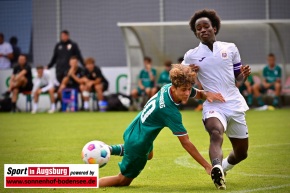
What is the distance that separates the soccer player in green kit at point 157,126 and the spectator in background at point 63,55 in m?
15.8

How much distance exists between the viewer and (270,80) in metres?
22.5

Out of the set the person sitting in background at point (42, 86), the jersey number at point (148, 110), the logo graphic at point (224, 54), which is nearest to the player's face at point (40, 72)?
the person sitting in background at point (42, 86)

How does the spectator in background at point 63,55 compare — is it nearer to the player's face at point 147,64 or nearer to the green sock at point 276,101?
the player's face at point 147,64

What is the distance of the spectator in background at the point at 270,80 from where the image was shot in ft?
73.2

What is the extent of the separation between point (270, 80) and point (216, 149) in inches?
601

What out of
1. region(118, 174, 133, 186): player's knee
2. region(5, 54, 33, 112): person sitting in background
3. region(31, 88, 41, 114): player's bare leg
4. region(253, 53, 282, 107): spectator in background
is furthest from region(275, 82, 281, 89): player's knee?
region(118, 174, 133, 186): player's knee

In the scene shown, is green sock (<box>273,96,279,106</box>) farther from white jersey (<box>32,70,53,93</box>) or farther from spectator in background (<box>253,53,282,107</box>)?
white jersey (<box>32,70,53,93</box>)

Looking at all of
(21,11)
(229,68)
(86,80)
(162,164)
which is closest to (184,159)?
(162,164)

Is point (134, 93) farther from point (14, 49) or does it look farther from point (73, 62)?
point (14, 49)

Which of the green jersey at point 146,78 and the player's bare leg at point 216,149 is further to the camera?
the green jersey at point 146,78

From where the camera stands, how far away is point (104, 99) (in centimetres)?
2347

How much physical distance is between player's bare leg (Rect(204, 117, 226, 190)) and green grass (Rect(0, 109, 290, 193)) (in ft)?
0.81

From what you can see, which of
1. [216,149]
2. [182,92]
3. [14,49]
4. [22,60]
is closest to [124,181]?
[216,149]

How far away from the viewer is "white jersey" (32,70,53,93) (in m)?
23.5
